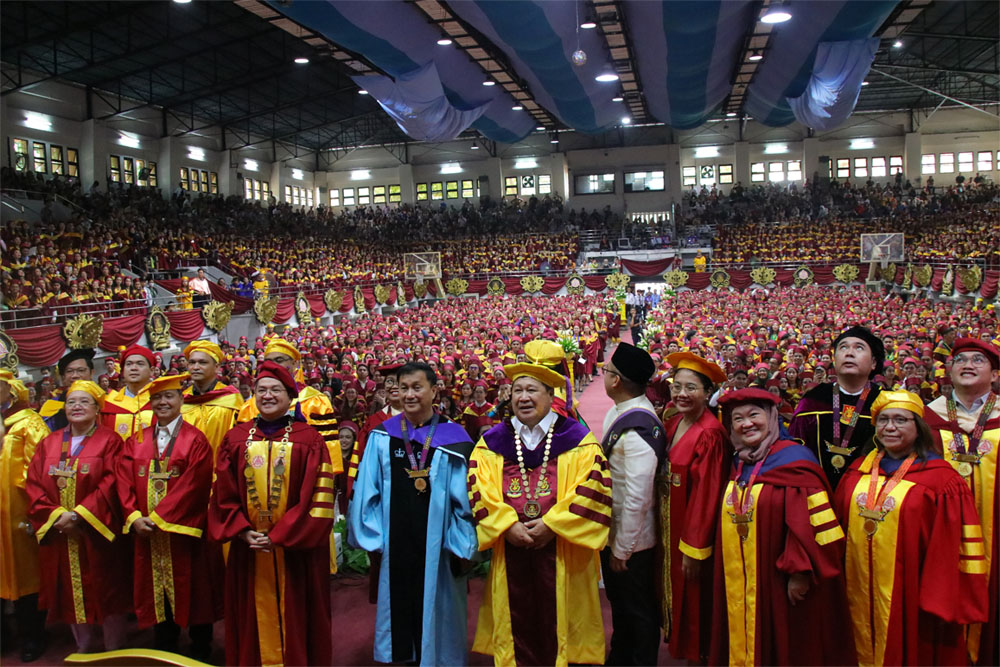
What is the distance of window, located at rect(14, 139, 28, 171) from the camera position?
20.9m

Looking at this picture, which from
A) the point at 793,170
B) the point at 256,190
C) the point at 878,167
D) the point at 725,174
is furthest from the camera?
the point at 725,174

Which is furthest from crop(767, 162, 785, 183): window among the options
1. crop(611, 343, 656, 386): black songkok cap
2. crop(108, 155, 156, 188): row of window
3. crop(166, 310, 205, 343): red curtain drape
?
crop(611, 343, 656, 386): black songkok cap

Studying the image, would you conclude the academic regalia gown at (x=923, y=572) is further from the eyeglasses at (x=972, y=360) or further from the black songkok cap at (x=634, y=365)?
the black songkok cap at (x=634, y=365)

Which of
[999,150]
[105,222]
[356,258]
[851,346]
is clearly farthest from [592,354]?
[999,150]

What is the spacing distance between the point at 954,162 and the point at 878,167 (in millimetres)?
3445

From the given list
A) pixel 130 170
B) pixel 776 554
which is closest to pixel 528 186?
pixel 130 170

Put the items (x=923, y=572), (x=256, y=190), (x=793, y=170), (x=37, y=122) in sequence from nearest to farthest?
(x=923, y=572) < (x=37, y=122) < (x=256, y=190) < (x=793, y=170)

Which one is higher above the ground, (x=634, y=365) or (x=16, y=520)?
(x=634, y=365)

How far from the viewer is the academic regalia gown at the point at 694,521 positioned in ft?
10.3

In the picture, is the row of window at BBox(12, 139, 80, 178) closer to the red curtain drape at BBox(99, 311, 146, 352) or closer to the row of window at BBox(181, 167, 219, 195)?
the row of window at BBox(181, 167, 219, 195)

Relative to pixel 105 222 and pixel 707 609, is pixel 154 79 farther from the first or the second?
pixel 707 609

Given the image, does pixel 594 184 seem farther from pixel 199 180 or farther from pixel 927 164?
pixel 199 180

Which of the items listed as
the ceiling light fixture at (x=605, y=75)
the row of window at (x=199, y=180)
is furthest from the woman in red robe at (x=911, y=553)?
the row of window at (x=199, y=180)

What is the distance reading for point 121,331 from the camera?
1320 cm
